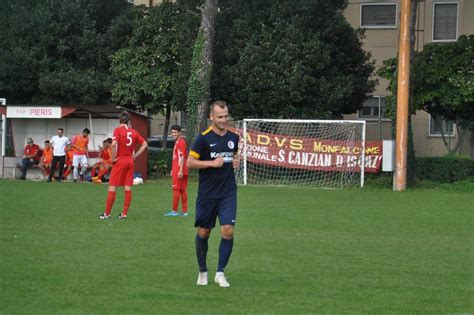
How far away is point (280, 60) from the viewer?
35562 millimetres

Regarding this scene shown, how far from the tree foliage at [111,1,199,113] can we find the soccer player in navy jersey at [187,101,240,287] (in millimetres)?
30098

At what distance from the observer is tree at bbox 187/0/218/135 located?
111 ft

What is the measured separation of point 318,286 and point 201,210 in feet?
5.04

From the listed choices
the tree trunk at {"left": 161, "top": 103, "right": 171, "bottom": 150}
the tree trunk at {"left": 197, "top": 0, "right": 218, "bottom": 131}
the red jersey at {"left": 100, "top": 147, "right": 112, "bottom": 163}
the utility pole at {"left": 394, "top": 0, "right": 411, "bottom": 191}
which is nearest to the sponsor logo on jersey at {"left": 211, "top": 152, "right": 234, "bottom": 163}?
the utility pole at {"left": 394, "top": 0, "right": 411, "bottom": 191}

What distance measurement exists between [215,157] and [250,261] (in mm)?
2406

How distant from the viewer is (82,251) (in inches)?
504

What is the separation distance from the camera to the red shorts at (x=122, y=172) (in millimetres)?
17391

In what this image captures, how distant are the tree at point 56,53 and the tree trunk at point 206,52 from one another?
8.60 m

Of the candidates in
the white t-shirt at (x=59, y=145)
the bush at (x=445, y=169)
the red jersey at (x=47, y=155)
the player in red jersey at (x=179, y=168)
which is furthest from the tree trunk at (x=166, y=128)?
the player in red jersey at (x=179, y=168)

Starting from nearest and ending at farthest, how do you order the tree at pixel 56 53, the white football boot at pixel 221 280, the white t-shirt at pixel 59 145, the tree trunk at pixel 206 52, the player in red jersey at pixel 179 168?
the white football boot at pixel 221 280, the player in red jersey at pixel 179 168, the white t-shirt at pixel 59 145, the tree trunk at pixel 206 52, the tree at pixel 56 53

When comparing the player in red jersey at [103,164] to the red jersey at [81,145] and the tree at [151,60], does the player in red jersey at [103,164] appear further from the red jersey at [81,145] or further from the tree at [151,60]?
the tree at [151,60]

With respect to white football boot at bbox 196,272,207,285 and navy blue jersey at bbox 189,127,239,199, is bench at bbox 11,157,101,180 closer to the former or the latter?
navy blue jersey at bbox 189,127,239,199

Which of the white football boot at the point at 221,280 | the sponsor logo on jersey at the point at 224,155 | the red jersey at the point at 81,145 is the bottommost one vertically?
the white football boot at the point at 221,280

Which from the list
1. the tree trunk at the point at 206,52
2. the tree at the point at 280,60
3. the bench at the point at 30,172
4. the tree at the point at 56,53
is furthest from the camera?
the tree at the point at 56,53
